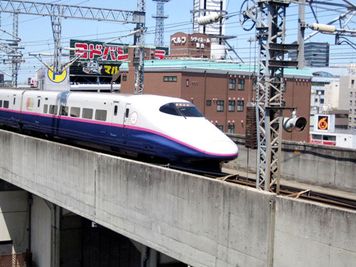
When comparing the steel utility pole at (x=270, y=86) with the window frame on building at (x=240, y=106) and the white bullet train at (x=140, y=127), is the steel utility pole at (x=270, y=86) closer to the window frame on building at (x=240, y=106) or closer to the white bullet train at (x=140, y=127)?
the white bullet train at (x=140, y=127)

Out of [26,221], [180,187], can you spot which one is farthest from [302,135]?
[180,187]

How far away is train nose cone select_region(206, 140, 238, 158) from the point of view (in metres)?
13.4

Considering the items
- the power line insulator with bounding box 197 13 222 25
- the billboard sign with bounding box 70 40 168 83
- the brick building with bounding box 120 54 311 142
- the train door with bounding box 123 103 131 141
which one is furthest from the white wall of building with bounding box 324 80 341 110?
the power line insulator with bounding box 197 13 222 25

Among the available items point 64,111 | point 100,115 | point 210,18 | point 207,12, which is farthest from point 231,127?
point 210,18

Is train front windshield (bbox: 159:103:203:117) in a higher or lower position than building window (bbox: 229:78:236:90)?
lower

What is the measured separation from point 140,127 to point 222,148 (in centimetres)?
256

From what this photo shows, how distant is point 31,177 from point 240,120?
41503mm

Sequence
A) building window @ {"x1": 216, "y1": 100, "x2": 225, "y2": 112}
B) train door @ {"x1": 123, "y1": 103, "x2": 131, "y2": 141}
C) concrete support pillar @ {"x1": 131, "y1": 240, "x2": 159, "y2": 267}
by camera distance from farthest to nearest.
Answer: building window @ {"x1": 216, "y1": 100, "x2": 225, "y2": 112} < train door @ {"x1": 123, "y1": 103, "x2": 131, "y2": 141} < concrete support pillar @ {"x1": 131, "y1": 240, "x2": 159, "y2": 267}

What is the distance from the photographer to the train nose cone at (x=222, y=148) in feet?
44.1

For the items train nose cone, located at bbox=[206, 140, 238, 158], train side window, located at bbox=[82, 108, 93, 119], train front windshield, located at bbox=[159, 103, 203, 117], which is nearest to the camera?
train nose cone, located at bbox=[206, 140, 238, 158]

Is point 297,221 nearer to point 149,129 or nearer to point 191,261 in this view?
point 191,261

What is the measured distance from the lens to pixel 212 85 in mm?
54594

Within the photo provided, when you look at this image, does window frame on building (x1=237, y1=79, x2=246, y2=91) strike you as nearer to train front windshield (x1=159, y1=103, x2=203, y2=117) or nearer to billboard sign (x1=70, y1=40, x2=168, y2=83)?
billboard sign (x1=70, y1=40, x2=168, y2=83)

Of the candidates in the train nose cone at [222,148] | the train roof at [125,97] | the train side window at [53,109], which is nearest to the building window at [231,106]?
the train roof at [125,97]
